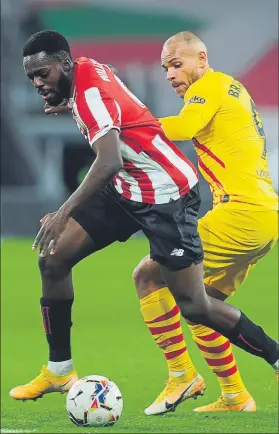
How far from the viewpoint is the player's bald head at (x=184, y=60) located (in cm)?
629

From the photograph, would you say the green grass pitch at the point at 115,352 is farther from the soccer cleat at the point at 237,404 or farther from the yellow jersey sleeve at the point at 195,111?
the yellow jersey sleeve at the point at 195,111

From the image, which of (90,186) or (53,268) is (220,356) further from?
(90,186)

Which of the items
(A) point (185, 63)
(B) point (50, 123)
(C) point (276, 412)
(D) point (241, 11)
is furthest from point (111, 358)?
(D) point (241, 11)

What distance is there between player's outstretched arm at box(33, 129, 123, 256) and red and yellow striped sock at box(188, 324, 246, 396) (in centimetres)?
130

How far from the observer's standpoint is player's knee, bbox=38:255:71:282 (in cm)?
591

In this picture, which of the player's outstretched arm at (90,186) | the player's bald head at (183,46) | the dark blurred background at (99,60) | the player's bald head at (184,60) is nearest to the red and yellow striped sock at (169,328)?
the player's outstretched arm at (90,186)

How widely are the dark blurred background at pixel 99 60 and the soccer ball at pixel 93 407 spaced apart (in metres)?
13.9

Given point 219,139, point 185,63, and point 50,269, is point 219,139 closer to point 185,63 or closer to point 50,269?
point 185,63

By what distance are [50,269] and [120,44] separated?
83.9 ft

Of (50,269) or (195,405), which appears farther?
(195,405)

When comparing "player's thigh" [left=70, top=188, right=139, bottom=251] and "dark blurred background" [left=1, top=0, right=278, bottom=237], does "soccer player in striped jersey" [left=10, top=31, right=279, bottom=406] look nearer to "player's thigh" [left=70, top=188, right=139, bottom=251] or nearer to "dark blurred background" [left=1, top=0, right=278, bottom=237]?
"player's thigh" [left=70, top=188, right=139, bottom=251]

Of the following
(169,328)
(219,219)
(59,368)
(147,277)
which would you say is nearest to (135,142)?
(219,219)

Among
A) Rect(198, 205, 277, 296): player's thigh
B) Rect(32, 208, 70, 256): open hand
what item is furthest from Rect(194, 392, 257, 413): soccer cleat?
Rect(32, 208, 70, 256): open hand

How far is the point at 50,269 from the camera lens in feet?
19.5
